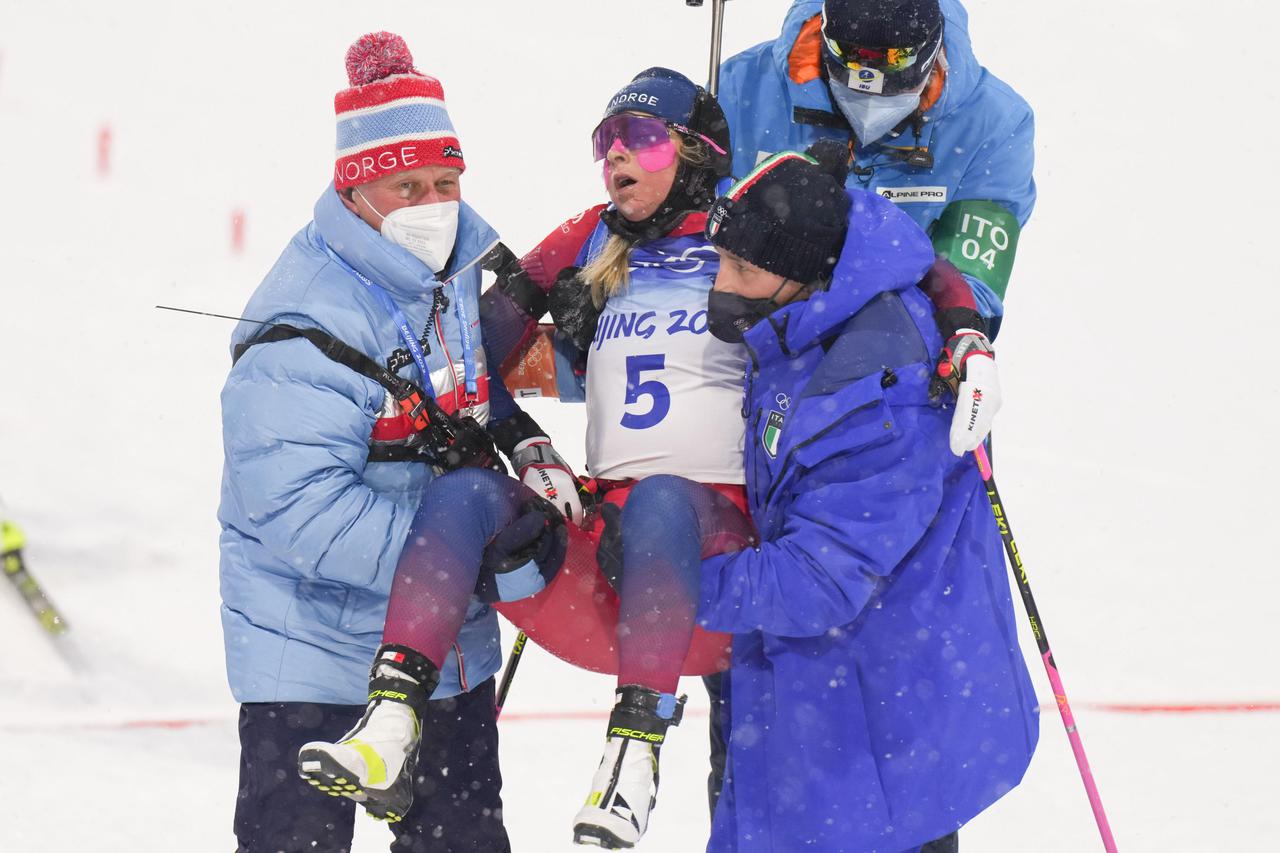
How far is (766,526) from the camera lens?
2.96 meters

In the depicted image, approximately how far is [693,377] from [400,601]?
871mm

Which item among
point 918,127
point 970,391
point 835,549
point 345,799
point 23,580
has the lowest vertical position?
point 23,580

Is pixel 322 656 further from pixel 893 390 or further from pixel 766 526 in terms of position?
pixel 893 390

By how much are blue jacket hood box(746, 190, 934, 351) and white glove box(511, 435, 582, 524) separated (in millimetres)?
579

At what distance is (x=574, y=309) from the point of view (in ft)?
11.3

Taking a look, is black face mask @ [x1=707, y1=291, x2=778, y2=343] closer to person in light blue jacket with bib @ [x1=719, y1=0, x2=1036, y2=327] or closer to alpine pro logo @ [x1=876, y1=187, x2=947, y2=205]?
person in light blue jacket with bib @ [x1=719, y1=0, x2=1036, y2=327]

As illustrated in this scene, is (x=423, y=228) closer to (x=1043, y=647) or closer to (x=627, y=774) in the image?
(x=627, y=774)

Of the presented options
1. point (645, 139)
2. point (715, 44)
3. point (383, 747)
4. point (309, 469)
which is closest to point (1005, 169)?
point (715, 44)

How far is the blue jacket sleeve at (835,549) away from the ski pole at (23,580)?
3811mm

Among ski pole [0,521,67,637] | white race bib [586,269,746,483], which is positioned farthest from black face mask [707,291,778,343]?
ski pole [0,521,67,637]

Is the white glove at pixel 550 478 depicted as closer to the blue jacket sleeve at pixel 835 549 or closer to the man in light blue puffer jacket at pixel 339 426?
the man in light blue puffer jacket at pixel 339 426

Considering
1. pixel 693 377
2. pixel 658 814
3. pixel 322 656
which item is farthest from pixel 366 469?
pixel 658 814

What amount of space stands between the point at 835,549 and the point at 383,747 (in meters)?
0.92

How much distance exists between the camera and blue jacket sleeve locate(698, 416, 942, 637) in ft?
9.05
